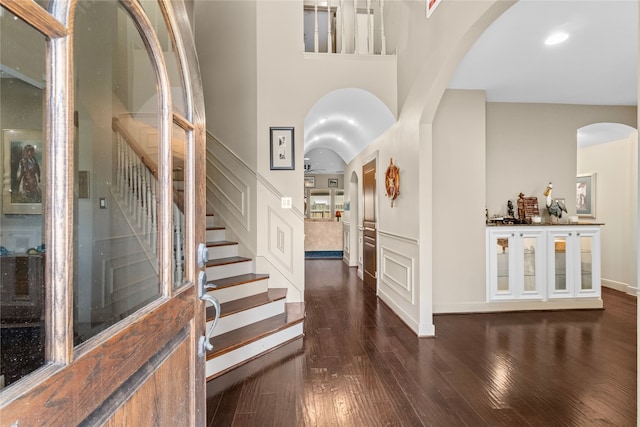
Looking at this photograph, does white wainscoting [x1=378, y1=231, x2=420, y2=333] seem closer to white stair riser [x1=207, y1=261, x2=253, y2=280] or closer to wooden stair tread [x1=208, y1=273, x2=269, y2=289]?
wooden stair tread [x1=208, y1=273, x2=269, y2=289]

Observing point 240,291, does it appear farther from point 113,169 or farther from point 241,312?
point 113,169

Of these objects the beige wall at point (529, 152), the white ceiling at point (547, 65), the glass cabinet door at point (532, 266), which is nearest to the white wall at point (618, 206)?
the white ceiling at point (547, 65)

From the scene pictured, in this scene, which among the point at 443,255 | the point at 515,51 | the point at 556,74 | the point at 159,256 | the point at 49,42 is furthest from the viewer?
the point at 443,255

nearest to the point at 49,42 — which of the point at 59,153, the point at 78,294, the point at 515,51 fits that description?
the point at 59,153

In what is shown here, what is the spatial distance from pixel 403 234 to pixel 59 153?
3.30 m

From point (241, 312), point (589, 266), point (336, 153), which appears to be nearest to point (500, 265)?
point (589, 266)

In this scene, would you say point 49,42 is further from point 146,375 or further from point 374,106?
point 374,106

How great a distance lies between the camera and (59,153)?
0.51 m

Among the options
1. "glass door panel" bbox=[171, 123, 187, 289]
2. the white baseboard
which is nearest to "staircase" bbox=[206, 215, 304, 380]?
"glass door panel" bbox=[171, 123, 187, 289]

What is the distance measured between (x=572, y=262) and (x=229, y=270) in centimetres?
411

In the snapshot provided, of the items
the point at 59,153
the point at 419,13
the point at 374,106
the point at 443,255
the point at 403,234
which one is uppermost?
the point at 419,13

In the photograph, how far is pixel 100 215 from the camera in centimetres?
82

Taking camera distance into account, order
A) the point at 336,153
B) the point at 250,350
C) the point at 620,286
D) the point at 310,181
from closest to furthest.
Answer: the point at 250,350 → the point at 620,286 → the point at 336,153 → the point at 310,181

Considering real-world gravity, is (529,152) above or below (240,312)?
above
